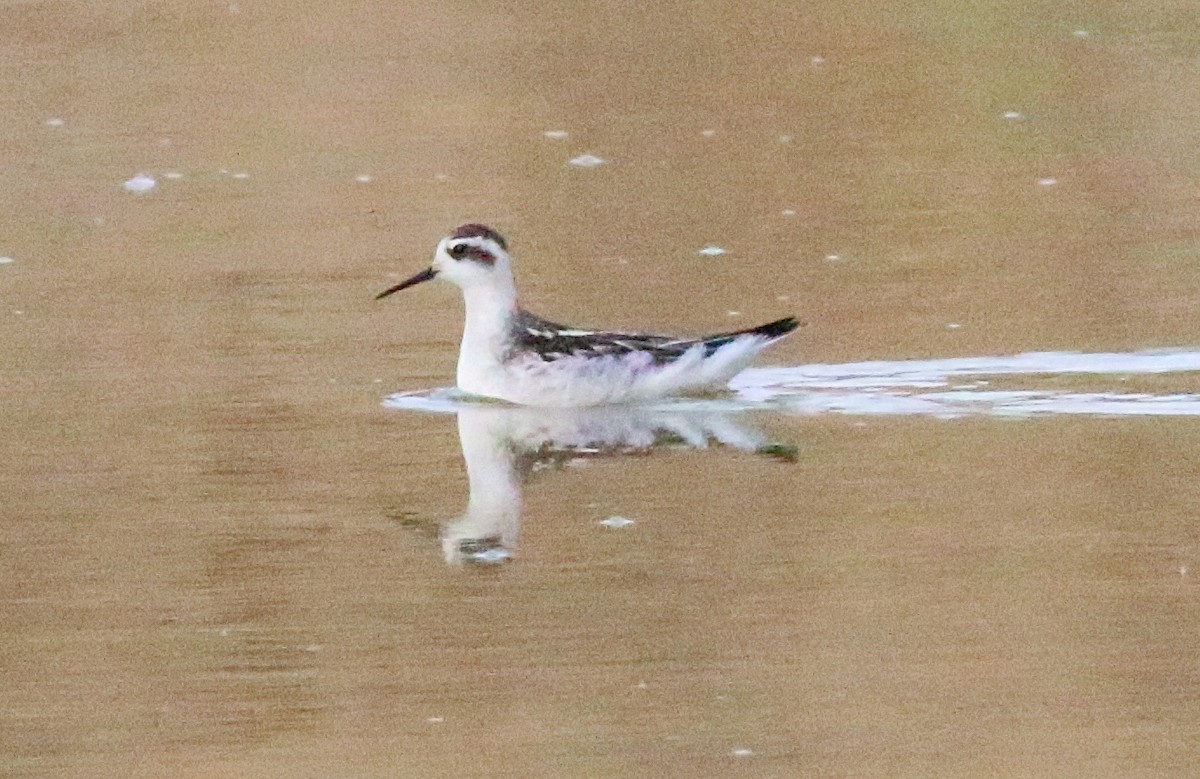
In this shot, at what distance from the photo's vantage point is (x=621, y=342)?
8914 millimetres

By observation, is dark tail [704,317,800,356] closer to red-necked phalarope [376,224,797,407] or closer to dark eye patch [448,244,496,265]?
red-necked phalarope [376,224,797,407]

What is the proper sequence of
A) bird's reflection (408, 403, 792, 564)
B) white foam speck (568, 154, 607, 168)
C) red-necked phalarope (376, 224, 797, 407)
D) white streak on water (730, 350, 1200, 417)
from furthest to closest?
white foam speck (568, 154, 607, 168)
red-necked phalarope (376, 224, 797, 407)
white streak on water (730, 350, 1200, 417)
bird's reflection (408, 403, 792, 564)

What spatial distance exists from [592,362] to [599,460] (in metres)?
0.81

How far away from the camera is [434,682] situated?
238 inches

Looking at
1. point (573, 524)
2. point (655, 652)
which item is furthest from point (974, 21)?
point (655, 652)

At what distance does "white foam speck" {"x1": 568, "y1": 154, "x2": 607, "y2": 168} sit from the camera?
504 inches

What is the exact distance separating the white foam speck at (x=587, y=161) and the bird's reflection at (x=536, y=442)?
3.96m

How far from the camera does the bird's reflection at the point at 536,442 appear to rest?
7.45 metres

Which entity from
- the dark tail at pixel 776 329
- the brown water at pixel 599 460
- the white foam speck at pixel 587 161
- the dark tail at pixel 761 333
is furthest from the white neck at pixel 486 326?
the white foam speck at pixel 587 161

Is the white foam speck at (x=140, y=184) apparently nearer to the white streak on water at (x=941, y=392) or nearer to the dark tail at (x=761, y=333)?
the white streak on water at (x=941, y=392)

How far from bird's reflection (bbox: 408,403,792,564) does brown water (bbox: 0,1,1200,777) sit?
0.30 feet

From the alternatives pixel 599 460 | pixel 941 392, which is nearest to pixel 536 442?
pixel 599 460

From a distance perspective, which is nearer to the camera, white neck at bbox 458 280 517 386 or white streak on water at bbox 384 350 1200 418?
white streak on water at bbox 384 350 1200 418

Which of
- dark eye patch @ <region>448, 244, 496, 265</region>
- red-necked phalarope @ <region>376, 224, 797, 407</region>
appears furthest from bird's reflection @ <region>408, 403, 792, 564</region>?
dark eye patch @ <region>448, 244, 496, 265</region>
